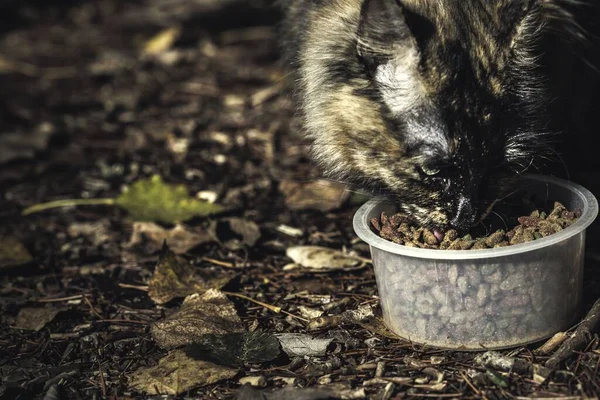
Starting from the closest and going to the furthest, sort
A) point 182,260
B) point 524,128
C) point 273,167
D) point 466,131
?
1. point 466,131
2. point 524,128
3. point 182,260
4. point 273,167

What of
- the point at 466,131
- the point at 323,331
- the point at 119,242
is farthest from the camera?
the point at 119,242

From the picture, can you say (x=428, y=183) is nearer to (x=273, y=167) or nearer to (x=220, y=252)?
A: (x=220, y=252)

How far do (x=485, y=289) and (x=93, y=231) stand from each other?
2.33 meters

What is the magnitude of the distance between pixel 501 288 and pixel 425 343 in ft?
1.21

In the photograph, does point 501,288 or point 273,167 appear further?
point 273,167

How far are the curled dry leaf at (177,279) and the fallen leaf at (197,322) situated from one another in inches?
5.5

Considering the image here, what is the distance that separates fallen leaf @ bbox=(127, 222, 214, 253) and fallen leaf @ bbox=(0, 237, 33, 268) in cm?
51

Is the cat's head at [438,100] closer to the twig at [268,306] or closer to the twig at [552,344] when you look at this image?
the twig at [552,344]

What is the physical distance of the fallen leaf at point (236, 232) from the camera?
4.01 m

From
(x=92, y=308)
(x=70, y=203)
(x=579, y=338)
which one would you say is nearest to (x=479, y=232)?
(x=579, y=338)

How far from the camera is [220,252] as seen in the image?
3.98 m

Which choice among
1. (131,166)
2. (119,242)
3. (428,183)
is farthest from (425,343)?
(131,166)

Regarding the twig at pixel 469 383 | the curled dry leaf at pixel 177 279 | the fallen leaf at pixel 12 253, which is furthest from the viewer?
the fallen leaf at pixel 12 253

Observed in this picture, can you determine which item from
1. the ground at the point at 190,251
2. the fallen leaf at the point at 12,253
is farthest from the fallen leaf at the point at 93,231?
the fallen leaf at the point at 12,253
